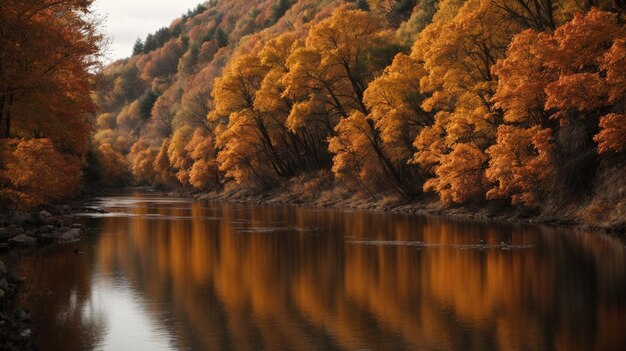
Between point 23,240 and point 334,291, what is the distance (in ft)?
55.2

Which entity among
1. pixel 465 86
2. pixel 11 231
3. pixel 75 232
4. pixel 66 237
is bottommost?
pixel 66 237

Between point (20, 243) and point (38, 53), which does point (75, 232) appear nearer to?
point (20, 243)

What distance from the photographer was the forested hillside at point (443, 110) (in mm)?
34375

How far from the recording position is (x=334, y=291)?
20203 millimetres

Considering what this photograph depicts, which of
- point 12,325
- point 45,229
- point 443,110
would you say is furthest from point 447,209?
point 12,325

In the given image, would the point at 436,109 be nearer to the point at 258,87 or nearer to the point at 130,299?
the point at 258,87

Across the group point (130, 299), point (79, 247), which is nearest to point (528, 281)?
point (130, 299)

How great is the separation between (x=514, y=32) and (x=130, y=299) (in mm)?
34482

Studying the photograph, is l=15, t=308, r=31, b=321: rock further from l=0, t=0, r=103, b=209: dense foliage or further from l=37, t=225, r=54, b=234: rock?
l=37, t=225, r=54, b=234: rock

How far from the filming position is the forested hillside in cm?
3438

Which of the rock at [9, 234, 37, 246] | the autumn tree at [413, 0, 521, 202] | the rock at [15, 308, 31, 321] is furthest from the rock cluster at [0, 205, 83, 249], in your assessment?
the autumn tree at [413, 0, 521, 202]

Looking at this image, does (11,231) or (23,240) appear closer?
(23,240)

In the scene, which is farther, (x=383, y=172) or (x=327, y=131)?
(x=327, y=131)

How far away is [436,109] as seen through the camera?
175 ft
